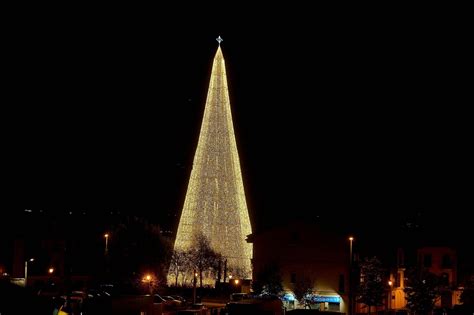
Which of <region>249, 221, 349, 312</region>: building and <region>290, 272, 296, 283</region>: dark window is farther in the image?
<region>290, 272, 296, 283</region>: dark window

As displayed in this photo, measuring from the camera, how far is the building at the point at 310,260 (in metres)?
45.3

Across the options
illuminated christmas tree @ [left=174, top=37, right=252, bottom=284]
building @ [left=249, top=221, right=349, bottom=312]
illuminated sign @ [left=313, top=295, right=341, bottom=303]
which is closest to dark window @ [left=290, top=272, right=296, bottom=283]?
building @ [left=249, top=221, right=349, bottom=312]

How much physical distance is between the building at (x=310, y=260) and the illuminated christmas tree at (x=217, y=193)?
20.9 ft

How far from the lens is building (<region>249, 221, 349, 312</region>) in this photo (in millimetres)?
45281

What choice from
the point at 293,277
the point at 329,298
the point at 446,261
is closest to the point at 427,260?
the point at 446,261

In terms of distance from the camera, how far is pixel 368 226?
201 feet

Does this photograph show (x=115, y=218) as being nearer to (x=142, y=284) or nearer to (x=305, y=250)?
(x=142, y=284)

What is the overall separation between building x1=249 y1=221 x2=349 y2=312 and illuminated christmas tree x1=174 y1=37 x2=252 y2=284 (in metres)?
6.37

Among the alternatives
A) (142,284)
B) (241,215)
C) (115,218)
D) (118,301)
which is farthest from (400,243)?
(118,301)

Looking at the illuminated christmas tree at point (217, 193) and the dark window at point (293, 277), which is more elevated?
the illuminated christmas tree at point (217, 193)

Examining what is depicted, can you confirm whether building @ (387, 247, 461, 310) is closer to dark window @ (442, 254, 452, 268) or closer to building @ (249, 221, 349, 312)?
dark window @ (442, 254, 452, 268)

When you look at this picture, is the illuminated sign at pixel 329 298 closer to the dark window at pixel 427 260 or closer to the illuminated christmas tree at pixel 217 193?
the illuminated christmas tree at pixel 217 193

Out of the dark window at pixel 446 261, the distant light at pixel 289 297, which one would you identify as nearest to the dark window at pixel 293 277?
the distant light at pixel 289 297

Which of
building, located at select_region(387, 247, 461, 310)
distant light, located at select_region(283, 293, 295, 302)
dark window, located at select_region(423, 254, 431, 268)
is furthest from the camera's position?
dark window, located at select_region(423, 254, 431, 268)
